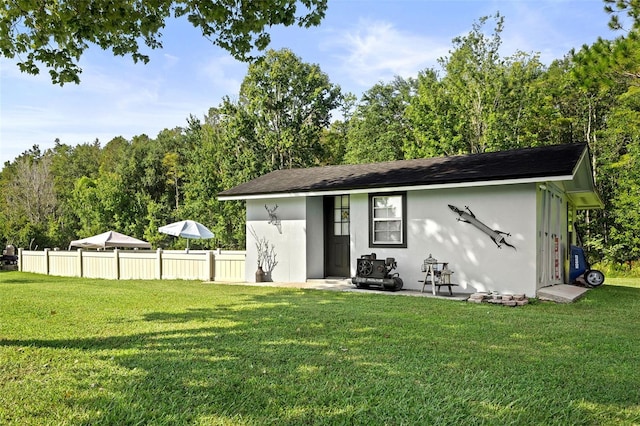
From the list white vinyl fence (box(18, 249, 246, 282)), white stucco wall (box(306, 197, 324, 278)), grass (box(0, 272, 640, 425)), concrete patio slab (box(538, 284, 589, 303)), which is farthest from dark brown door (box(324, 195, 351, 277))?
grass (box(0, 272, 640, 425))

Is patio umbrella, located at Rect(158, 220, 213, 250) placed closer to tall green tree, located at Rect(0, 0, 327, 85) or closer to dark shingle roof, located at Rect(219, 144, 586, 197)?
dark shingle roof, located at Rect(219, 144, 586, 197)

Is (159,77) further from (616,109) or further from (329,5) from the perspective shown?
(616,109)

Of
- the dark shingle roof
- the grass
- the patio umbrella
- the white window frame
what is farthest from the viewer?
the patio umbrella

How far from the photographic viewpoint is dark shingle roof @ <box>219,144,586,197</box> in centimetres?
927

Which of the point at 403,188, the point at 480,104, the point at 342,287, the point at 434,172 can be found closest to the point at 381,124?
the point at 480,104

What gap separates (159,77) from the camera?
701 inches

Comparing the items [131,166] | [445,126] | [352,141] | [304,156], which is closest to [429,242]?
[445,126]

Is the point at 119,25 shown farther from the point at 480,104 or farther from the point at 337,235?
the point at 480,104

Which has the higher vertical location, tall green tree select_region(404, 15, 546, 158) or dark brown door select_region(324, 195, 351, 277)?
tall green tree select_region(404, 15, 546, 158)

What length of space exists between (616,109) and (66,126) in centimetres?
2634

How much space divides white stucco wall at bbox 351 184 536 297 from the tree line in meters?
12.8

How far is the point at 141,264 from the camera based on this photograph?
50.6 feet

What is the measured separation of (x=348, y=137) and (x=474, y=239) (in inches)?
864

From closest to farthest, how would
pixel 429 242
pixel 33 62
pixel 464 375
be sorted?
pixel 464 375
pixel 33 62
pixel 429 242
